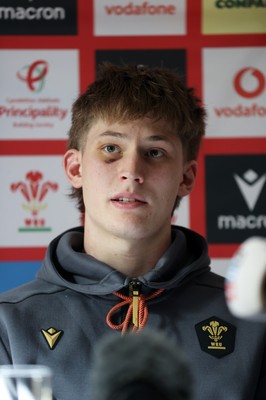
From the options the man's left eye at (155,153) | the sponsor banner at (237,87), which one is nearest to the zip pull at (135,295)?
the man's left eye at (155,153)

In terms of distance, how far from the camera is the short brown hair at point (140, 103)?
151 centimetres

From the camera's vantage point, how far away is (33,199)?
7.62 ft

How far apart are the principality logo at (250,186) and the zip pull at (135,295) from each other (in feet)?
3.10

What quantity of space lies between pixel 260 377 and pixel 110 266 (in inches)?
13.9

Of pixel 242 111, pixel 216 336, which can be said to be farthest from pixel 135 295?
pixel 242 111

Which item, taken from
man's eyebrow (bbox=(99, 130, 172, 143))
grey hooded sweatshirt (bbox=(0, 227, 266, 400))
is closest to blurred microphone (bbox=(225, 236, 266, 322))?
grey hooded sweatshirt (bbox=(0, 227, 266, 400))

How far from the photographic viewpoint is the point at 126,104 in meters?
1.51

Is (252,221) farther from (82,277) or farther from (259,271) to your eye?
(259,271)

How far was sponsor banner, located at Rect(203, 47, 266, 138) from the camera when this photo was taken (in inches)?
92.1

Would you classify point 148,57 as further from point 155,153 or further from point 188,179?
point 155,153

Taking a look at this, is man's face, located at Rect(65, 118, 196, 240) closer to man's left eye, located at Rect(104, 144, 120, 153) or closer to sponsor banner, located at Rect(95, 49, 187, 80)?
man's left eye, located at Rect(104, 144, 120, 153)

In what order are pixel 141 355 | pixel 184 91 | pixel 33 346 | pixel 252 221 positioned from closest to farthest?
pixel 141 355, pixel 33 346, pixel 184 91, pixel 252 221

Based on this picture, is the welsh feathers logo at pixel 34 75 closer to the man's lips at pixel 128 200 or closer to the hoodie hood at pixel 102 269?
the hoodie hood at pixel 102 269

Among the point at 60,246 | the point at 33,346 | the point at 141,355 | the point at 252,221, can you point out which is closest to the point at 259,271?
the point at 141,355
